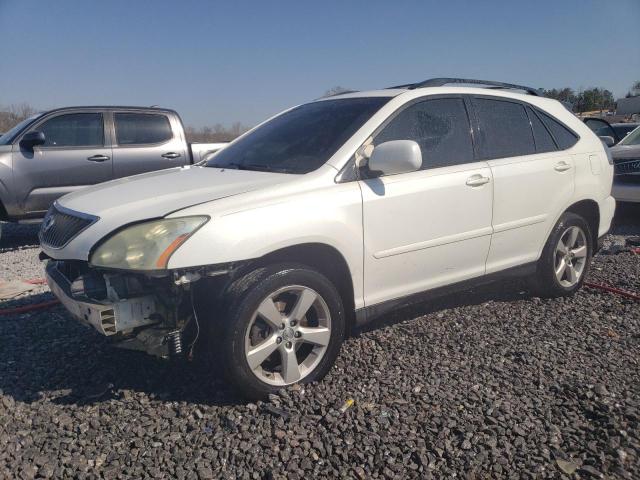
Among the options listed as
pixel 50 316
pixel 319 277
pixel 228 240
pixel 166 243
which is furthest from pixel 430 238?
pixel 50 316

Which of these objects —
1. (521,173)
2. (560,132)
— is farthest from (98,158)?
(560,132)

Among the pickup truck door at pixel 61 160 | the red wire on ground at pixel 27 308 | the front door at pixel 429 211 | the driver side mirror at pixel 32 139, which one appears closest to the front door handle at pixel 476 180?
the front door at pixel 429 211

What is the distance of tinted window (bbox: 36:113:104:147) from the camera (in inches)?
294

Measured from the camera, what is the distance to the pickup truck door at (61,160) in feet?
23.4

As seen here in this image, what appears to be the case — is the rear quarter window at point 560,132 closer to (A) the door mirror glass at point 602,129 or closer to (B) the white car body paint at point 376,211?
(B) the white car body paint at point 376,211

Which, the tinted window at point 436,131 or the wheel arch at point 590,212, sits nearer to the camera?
the tinted window at point 436,131

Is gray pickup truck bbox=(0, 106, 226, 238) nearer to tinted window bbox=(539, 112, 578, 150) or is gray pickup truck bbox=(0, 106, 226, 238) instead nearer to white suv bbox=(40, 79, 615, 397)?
white suv bbox=(40, 79, 615, 397)

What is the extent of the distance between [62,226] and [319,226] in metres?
1.46

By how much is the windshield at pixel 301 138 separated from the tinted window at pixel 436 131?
19cm

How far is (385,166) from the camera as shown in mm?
3115

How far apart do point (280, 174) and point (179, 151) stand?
5486 millimetres

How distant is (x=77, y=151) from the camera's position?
748 centimetres

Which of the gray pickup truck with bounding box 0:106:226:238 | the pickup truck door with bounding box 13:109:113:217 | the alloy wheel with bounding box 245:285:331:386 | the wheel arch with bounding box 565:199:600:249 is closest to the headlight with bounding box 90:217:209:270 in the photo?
the alloy wheel with bounding box 245:285:331:386

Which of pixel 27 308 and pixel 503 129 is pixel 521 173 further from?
pixel 27 308
